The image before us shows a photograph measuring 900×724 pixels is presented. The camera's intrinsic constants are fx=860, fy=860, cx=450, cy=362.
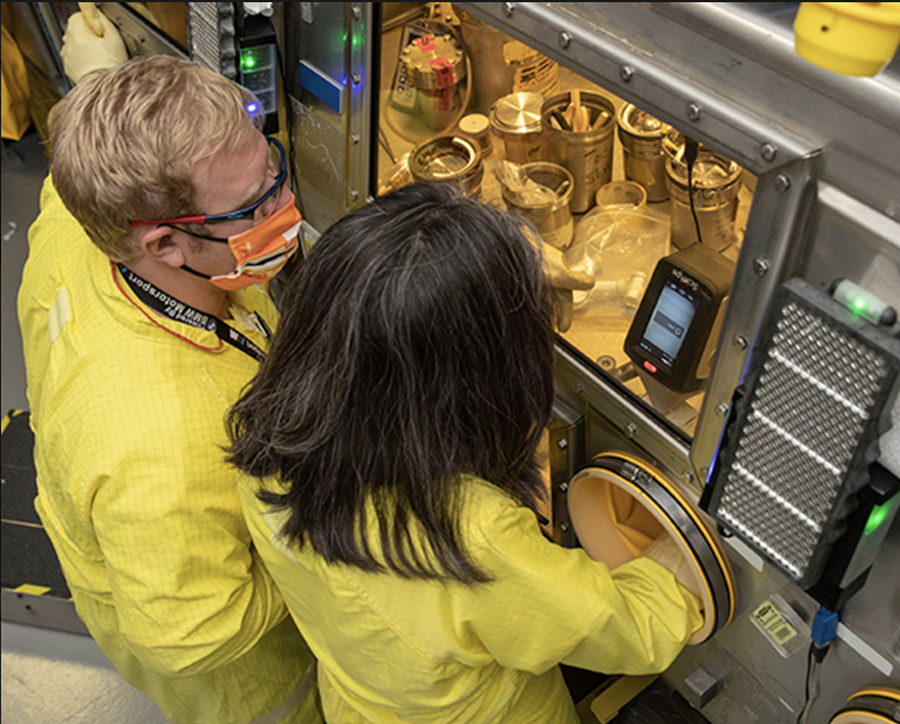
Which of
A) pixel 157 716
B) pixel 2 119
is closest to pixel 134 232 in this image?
pixel 157 716

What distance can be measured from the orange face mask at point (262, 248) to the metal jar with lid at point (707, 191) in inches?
29.3

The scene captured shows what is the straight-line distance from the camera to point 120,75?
1.48 meters

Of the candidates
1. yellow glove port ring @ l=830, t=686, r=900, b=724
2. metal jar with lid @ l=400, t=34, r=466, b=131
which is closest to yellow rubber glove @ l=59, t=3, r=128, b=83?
metal jar with lid @ l=400, t=34, r=466, b=131

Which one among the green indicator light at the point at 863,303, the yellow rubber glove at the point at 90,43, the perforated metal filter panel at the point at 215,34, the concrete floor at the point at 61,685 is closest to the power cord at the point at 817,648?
the green indicator light at the point at 863,303

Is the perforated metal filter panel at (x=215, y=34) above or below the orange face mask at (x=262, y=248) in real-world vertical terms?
above

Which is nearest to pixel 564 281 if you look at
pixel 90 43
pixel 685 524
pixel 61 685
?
pixel 685 524

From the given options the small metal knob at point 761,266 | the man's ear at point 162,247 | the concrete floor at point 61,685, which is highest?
the small metal knob at point 761,266

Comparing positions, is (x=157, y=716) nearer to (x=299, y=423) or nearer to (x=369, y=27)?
(x=299, y=423)

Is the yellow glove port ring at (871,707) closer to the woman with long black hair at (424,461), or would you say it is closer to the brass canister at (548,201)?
the woman with long black hair at (424,461)

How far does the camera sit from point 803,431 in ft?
3.62

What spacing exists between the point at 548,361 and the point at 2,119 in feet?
12.3

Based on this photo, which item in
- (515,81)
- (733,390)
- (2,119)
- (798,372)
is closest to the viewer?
(798,372)

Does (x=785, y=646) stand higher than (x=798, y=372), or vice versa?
(x=798, y=372)

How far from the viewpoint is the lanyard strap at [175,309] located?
1530 mm
